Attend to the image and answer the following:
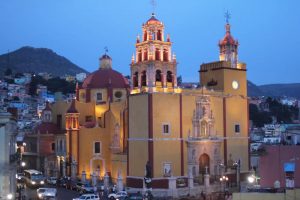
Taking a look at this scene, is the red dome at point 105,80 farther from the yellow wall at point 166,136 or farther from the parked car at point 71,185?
the yellow wall at point 166,136

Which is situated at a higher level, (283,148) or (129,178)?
(283,148)

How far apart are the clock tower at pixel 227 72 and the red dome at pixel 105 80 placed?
32.5 feet

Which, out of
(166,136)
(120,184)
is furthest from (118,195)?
(166,136)

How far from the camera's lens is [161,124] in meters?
44.2

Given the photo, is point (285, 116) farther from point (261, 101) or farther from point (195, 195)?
point (195, 195)

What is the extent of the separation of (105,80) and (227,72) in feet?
46.2

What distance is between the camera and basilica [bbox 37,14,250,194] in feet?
145

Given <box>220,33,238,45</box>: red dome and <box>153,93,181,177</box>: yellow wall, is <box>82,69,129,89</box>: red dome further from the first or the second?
<box>153,93,181,177</box>: yellow wall

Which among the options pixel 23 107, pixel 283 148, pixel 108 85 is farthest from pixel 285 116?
pixel 283 148

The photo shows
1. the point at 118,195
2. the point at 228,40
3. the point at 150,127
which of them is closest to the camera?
the point at 118,195

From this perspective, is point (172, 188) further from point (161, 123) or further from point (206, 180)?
point (161, 123)

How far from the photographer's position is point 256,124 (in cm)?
13262

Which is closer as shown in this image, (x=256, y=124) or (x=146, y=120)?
(x=146, y=120)

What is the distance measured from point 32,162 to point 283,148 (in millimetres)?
35843
